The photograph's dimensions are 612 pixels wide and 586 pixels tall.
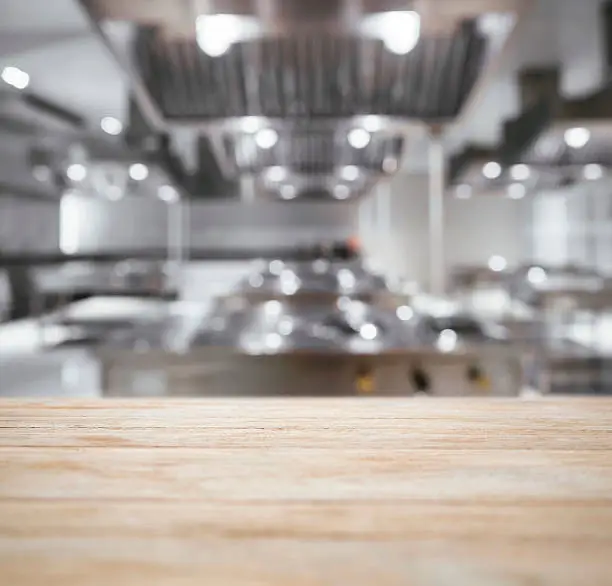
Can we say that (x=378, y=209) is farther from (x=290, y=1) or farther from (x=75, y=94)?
(x=290, y=1)

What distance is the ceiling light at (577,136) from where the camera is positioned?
278cm

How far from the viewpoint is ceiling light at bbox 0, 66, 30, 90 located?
13.3 ft

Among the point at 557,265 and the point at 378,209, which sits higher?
the point at 378,209

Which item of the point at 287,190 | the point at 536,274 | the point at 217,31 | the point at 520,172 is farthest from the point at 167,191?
the point at 217,31

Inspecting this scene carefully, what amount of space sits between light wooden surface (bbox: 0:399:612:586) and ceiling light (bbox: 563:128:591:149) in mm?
2392

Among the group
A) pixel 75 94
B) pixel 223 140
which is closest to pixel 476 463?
pixel 223 140

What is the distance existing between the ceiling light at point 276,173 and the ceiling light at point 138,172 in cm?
64

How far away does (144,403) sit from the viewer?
63 cm

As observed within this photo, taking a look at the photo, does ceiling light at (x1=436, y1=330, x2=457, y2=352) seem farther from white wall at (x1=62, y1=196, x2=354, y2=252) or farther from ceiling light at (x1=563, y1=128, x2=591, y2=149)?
white wall at (x1=62, y1=196, x2=354, y2=252)

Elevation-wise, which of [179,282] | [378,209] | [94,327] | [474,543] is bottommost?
[474,543]

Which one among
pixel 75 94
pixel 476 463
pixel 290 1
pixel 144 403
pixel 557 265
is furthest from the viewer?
pixel 557 265

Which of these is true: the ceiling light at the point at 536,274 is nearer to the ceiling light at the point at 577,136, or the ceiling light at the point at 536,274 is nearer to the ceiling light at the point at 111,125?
the ceiling light at the point at 577,136

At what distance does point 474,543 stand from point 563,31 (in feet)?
12.5

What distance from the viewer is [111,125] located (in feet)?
18.4
